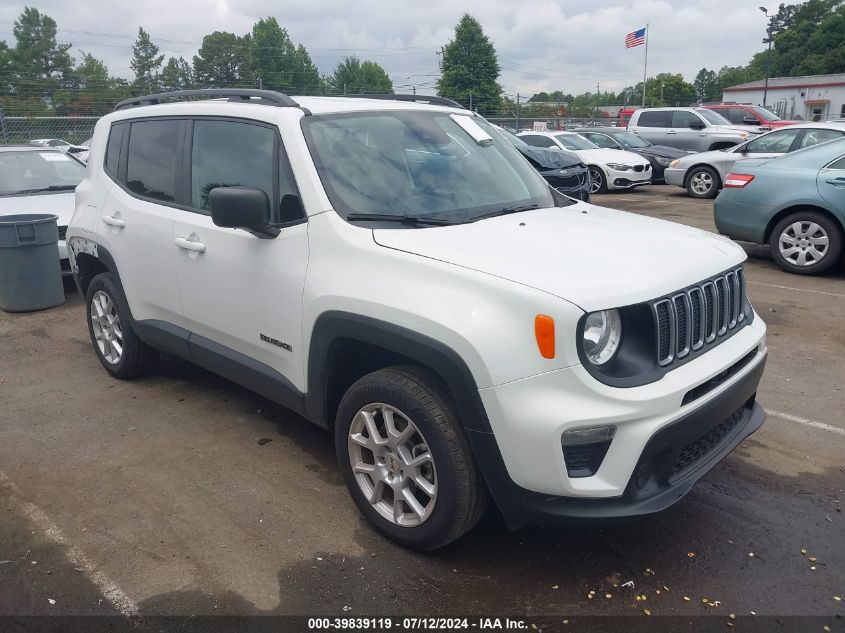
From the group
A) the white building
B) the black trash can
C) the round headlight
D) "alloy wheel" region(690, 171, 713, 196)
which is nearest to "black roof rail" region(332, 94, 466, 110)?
the round headlight

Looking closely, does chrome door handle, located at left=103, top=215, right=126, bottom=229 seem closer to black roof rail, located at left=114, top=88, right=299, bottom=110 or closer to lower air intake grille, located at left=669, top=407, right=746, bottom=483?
black roof rail, located at left=114, top=88, right=299, bottom=110

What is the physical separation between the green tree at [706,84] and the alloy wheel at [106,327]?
365 ft

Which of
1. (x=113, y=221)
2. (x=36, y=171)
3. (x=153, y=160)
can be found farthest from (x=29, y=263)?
(x=153, y=160)

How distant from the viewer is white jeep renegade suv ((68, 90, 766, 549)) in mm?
2592

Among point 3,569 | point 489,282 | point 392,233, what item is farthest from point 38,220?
point 489,282

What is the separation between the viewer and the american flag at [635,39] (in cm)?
4034

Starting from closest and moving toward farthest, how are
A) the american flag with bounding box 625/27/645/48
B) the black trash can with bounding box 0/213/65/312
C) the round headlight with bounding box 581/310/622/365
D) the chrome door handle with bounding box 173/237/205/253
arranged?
the round headlight with bounding box 581/310/622/365, the chrome door handle with bounding box 173/237/205/253, the black trash can with bounding box 0/213/65/312, the american flag with bounding box 625/27/645/48

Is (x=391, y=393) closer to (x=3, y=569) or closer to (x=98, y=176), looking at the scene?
(x=3, y=569)

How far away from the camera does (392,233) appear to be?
315 centimetres

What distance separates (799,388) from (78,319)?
6390mm

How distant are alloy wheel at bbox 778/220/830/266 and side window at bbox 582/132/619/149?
9909 mm

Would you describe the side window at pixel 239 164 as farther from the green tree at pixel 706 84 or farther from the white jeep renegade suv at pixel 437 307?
the green tree at pixel 706 84

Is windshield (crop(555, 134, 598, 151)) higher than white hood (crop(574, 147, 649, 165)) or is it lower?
higher

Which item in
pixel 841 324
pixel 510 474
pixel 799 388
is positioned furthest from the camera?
pixel 841 324
